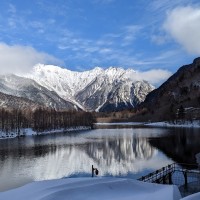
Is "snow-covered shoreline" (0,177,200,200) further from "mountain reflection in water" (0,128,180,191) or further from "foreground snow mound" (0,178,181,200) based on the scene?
"mountain reflection in water" (0,128,180,191)

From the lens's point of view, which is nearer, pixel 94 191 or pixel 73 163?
pixel 94 191

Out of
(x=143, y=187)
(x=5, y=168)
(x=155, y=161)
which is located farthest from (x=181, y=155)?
(x=143, y=187)

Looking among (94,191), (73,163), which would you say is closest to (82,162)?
(73,163)

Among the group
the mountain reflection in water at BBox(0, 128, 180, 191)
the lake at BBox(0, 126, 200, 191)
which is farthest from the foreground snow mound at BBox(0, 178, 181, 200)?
the mountain reflection in water at BBox(0, 128, 180, 191)

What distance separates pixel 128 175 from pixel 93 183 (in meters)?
39.3

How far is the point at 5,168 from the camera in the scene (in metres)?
74.2

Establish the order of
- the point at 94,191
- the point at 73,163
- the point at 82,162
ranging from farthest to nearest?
1. the point at 82,162
2. the point at 73,163
3. the point at 94,191

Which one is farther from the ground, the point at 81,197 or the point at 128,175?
the point at 81,197

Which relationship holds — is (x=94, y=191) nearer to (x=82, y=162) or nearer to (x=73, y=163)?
(x=73, y=163)

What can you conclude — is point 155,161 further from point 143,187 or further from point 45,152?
point 143,187

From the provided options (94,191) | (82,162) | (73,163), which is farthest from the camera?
(82,162)

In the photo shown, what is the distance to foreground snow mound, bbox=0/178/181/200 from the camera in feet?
75.7

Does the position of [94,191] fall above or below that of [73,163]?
above

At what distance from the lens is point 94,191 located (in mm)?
24297
